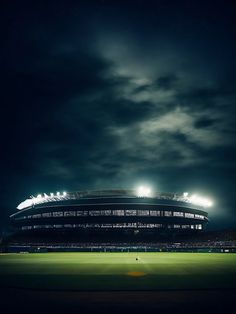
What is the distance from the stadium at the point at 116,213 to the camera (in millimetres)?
147625

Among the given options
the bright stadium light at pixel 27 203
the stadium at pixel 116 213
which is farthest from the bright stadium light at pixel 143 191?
the bright stadium light at pixel 27 203

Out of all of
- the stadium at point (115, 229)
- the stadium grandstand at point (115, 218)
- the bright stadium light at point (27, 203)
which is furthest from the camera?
the bright stadium light at point (27, 203)

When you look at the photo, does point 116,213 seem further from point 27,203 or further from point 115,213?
point 27,203

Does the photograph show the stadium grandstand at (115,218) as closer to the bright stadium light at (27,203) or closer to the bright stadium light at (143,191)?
the bright stadium light at (143,191)

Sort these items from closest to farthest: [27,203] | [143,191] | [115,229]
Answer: [143,191], [115,229], [27,203]

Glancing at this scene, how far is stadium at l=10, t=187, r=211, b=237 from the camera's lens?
147625 mm

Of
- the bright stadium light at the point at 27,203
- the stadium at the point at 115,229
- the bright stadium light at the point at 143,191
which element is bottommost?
the stadium at the point at 115,229

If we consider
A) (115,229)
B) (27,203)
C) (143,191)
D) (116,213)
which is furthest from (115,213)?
(27,203)

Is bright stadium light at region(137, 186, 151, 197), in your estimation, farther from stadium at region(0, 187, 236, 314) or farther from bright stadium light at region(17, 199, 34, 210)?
bright stadium light at region(17, 199, 34, 210)

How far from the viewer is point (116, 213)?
149 metres

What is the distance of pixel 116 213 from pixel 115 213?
1.44 feet

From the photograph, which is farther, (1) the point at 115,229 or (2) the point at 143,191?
(1) the point at 115,229

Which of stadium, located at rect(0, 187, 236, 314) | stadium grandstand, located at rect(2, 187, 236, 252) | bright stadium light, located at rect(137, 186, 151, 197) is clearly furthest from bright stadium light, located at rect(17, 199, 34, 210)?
bright stadium light, located at rect(137, 186, 151, 197)

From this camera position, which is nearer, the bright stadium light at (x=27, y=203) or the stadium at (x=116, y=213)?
the stadium at (x=116, y=213)
